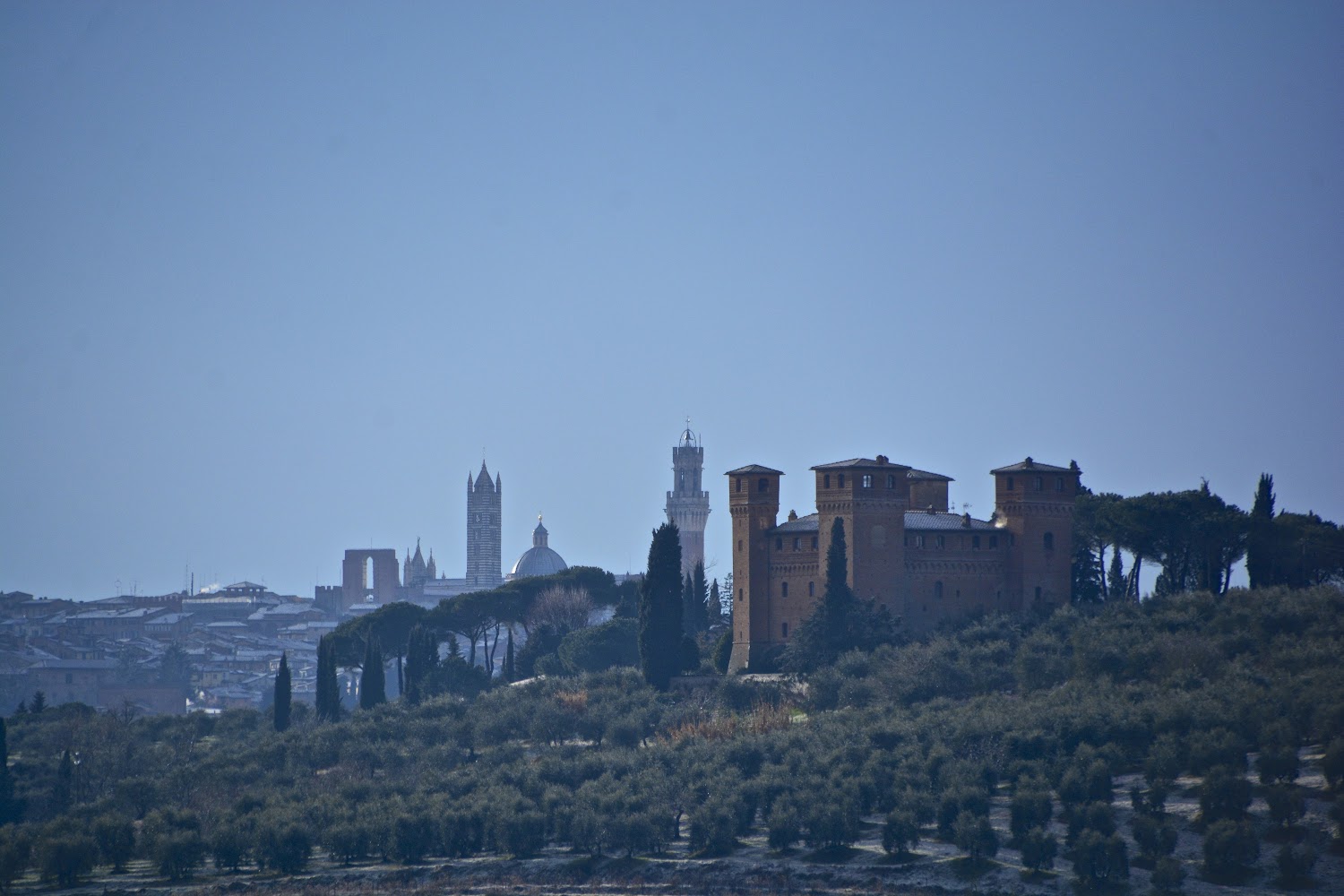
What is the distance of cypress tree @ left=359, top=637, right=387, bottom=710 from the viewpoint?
6069cm

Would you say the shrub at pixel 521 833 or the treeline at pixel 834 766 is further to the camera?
the shrub at pixel 521 833

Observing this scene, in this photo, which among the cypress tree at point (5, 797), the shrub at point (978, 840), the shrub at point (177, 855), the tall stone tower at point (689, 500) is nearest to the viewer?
the shrub at point (978, 840)

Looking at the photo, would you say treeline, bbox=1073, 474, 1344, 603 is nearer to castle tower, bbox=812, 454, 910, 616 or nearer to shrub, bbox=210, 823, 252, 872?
castle tower, bbox=812, 454, 910, 616

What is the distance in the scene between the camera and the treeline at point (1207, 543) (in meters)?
52.9

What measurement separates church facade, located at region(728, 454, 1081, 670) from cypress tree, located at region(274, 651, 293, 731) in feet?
55.0

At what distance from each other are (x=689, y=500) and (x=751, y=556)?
254ft

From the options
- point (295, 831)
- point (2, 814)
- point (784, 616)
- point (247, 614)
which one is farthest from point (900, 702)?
point (247, 614)

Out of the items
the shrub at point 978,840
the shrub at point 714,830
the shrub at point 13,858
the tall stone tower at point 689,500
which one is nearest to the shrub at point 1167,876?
the shrub at point 978,840

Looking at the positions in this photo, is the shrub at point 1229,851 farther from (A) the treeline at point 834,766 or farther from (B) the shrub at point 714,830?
(B) the shrub at point 714,830

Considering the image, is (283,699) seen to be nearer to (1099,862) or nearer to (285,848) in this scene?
(285,848)

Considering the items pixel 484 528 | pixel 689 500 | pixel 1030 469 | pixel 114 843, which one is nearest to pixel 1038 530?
pixel 1030 469

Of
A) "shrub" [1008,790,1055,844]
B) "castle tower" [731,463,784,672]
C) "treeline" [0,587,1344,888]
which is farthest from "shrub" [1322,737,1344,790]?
"castle tower" [731,463,784,672]

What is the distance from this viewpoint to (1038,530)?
2096 inches

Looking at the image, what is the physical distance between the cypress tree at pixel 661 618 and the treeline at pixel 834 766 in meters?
1.32
